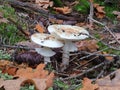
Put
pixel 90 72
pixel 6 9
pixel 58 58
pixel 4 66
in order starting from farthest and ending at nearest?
1. pixel 6 9
2. pixel 58 58
3. pixel 90 72
4. pixel 4 66

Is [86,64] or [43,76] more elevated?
[43,76]

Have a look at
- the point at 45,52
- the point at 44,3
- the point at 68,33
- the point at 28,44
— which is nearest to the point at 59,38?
the point at 68,33

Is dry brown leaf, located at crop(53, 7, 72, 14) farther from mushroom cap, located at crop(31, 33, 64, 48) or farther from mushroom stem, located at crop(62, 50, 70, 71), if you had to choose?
mushroom cap, located at crop(31, 33, 64, 48)

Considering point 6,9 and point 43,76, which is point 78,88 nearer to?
point 43,76

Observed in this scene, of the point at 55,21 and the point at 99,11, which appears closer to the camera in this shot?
the point at 55,21

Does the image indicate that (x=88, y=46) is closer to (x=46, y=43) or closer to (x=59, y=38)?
(x=59, y=38)

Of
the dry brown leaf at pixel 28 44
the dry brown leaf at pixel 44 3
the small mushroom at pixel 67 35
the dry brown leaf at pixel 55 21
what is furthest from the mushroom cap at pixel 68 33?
the dry brown leaf at pixel 44 3

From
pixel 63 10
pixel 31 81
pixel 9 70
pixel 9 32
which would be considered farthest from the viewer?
pixel 63 10

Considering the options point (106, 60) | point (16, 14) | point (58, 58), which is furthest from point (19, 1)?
point (106, 60)
